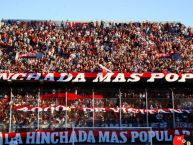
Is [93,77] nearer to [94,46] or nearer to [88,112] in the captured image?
[88,112]

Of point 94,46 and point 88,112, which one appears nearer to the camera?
point 88,112

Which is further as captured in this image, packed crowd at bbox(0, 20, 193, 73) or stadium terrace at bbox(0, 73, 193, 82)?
packed crowd at bbox(0, 20, 193, 73)

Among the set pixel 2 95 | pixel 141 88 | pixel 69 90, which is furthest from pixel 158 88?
pixel 2 95

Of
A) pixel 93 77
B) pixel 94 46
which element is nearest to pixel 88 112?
pixel 93 77

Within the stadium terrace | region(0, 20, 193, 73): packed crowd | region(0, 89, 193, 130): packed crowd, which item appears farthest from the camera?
region(0, 20, 193, 73): packed crowd

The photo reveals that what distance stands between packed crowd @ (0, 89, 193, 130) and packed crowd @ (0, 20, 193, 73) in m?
6.75

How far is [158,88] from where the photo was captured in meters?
27.4

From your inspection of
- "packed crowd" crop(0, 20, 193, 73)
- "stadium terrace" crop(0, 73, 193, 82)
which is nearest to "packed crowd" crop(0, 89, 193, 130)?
"stadium terrace" crop(0, 73, 193, 82)

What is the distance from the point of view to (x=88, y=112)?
2686cm

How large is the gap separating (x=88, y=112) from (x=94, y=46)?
43.8ft

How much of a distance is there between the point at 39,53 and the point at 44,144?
525 inches

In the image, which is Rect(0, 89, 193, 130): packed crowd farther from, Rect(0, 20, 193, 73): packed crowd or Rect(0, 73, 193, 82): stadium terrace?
Rect(0, 20, 193, 73): packed crowd

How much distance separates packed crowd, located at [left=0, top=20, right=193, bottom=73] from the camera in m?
35.3

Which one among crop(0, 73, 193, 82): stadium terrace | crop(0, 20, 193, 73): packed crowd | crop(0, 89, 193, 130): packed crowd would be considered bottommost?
crop(0, 89, 193, 130): packed crowd
